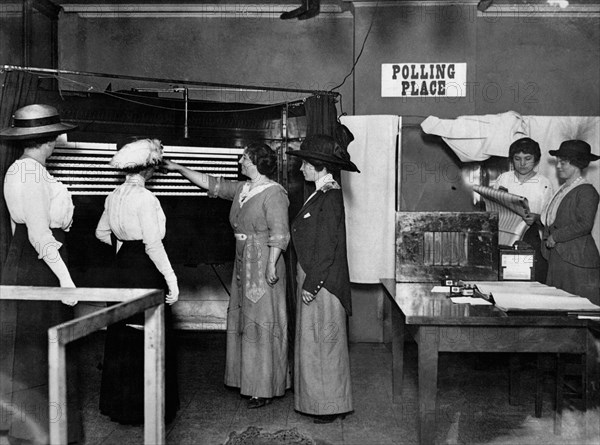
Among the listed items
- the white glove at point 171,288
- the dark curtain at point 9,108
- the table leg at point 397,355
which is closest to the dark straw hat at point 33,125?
the dark curtain at point 9,108

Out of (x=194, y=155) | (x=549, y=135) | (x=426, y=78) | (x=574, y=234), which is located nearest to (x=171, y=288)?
(x=194, y=155)

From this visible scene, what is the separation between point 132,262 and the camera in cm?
382

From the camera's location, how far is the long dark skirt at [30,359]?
3.48 metres

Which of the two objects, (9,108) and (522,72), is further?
(522,72)

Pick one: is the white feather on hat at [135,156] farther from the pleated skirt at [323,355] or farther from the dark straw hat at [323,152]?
the pleated skirt at [323,355]

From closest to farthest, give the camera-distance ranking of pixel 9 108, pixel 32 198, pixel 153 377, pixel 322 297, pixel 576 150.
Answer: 1. pixel 153 377
2. pixel 32 198
3. pixel 9 108
4. pixel 322 297
5. pixel 576 150

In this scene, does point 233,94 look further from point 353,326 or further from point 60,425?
point 60,425

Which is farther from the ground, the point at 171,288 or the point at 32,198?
the point at 32,198

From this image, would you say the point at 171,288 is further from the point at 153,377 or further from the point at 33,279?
Answer: the point at 153,377

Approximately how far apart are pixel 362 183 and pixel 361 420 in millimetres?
2229

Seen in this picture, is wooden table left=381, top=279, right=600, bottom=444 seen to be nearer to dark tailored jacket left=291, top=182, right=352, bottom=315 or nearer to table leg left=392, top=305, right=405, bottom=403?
dark tailored jacket left=291, top=182, right=352, bottom=315

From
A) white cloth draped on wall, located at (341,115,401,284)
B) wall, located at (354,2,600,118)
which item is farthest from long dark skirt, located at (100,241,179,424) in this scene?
wall, located at (354,2,600,118)

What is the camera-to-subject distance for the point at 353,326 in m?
6.05

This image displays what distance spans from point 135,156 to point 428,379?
2.05 metres
